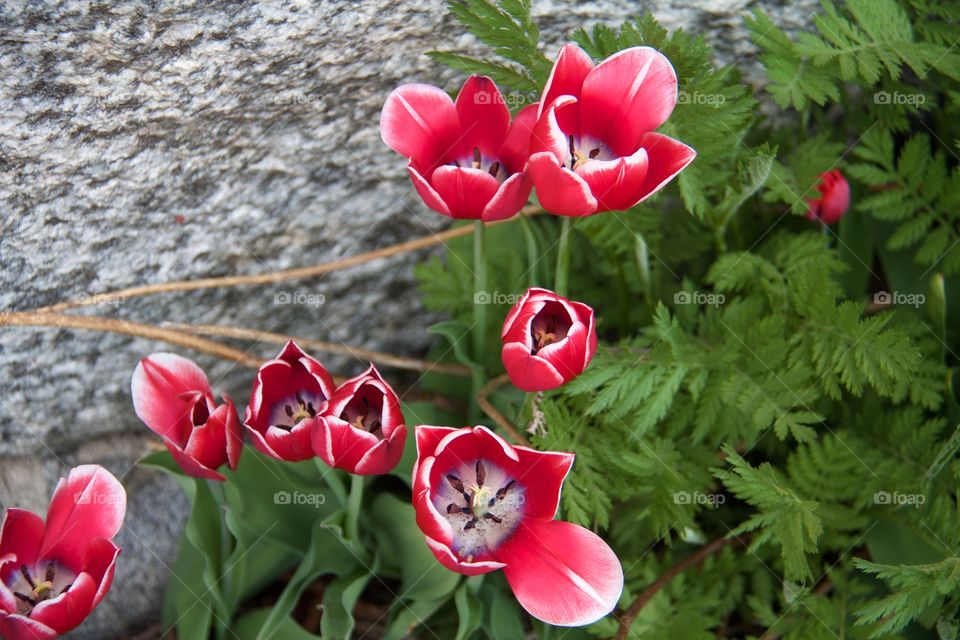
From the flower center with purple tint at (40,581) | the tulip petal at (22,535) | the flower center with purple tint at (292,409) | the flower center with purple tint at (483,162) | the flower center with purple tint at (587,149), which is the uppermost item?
the flower center with purple tint at (587,149)

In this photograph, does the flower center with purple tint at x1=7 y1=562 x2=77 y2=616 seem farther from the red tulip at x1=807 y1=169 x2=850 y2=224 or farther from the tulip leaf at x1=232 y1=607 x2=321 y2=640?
the red tulip at x1=807 y1=169 x2=850 y2=224

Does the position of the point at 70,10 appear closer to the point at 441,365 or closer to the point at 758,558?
the point at 441,365

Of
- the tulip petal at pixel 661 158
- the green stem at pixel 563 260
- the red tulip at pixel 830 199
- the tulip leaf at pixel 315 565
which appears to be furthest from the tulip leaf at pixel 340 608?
the red tulip at pixel 830 199

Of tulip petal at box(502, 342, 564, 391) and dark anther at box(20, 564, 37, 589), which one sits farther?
dark anther at box(20, 564, 37, 589)

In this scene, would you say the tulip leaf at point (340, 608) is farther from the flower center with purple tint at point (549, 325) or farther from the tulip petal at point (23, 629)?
the flower center with purple tint at point (549, 325)

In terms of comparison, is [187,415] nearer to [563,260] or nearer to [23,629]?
[23,629]

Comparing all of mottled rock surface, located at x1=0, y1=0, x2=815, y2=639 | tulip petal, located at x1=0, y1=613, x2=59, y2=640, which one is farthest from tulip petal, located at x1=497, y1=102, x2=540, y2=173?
tulip petal, located at x1=0, y1=613, x2=59, y2=640

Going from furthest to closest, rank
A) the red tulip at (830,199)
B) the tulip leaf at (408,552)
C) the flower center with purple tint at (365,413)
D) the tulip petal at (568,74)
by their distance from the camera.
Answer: the red tulip at (830,199) < the tulip leaf at (408,552) < the flower center with purple tint at (365,413) < the tulip petal at (568,74)
